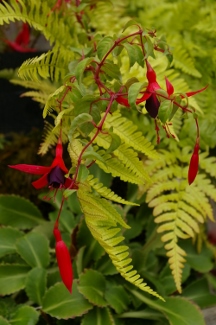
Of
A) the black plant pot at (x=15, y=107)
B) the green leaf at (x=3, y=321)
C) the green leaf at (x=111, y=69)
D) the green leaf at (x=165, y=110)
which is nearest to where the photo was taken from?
the green leaf at (x=165, y=110)

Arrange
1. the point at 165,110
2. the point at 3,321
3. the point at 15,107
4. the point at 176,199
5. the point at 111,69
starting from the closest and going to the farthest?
1. the point at 165,110
2. the point at 111,69
3. the point at 3,321
4. the point at 176,199
5. the point at 15,107

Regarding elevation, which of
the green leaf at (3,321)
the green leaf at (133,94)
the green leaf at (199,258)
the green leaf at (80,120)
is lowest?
the green leaf at (199,258)

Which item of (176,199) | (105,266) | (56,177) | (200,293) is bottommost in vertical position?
(200,293)

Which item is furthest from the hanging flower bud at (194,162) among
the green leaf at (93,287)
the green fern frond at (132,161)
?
the green leaf at (93,287)

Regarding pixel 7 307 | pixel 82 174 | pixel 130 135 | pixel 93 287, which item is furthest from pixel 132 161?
pixel 7 307

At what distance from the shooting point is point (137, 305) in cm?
110

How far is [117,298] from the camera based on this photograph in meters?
1.07

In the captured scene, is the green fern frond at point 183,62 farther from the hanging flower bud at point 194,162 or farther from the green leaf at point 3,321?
the green leaf at point 3,321

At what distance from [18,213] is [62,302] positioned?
301 millimetres

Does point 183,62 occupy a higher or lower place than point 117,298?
higher

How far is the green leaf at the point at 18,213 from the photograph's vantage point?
122 cm

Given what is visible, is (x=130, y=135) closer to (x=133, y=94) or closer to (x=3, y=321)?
(x=133, y=94)

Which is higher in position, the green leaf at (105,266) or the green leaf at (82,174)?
the green leaf at (82,174)

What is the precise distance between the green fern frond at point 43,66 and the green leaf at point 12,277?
44 cm
